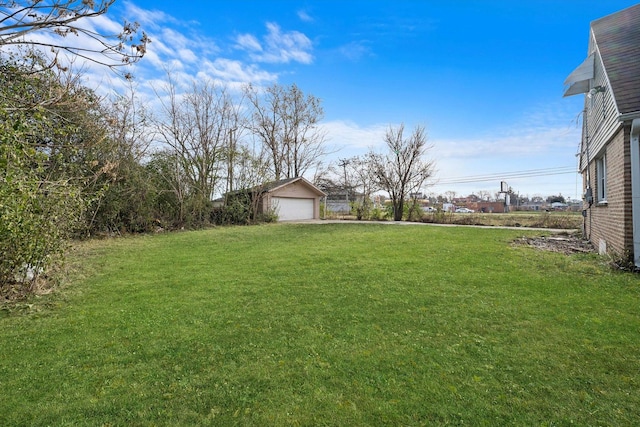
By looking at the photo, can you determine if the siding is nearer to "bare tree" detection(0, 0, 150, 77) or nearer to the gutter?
the gutter

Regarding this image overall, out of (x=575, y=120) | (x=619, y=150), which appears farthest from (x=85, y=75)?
(x=575, y=120)

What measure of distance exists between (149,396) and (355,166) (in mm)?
25472

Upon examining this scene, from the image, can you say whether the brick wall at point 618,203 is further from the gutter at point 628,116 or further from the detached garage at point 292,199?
the detached garage at point 292,199

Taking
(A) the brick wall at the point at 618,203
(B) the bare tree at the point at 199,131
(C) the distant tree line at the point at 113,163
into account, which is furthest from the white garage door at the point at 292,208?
(A) the brick wall at the point at 618,203

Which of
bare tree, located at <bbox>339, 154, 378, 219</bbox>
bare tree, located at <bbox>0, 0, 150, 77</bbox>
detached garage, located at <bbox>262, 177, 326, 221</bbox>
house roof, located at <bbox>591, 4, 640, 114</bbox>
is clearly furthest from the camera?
bare tree, located at <bbox>339, 154, 378, 219</bbox>

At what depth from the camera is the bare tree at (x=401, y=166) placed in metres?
21.2

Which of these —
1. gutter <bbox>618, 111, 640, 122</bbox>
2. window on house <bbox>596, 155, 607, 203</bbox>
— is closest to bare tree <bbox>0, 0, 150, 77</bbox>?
gutter <bbox>618, 111, 640, 122</bbox>

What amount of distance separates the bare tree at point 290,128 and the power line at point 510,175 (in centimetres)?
1110

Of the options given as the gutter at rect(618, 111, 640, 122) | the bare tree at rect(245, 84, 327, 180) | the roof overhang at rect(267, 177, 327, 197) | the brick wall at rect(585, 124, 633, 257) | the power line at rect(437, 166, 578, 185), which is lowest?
the brick wall at rect(585, 124, 633, 257)

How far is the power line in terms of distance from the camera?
87.3ft

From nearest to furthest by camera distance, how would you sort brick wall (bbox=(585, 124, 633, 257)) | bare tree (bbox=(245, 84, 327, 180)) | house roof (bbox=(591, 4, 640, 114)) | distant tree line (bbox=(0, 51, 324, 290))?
distant tree line (bbox=(0, 51, 324, 290)) < house roof (bbox=(591, 4, 640, 114)) < brick wall (bbox=(585, 124, 633, 257)) < bare tree (bbox=(245, 84, 327, 180))

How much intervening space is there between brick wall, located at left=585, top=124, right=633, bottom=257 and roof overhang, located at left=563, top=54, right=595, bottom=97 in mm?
2327

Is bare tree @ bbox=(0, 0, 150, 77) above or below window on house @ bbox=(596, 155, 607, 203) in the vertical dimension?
above

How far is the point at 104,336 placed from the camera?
293 centimetres
